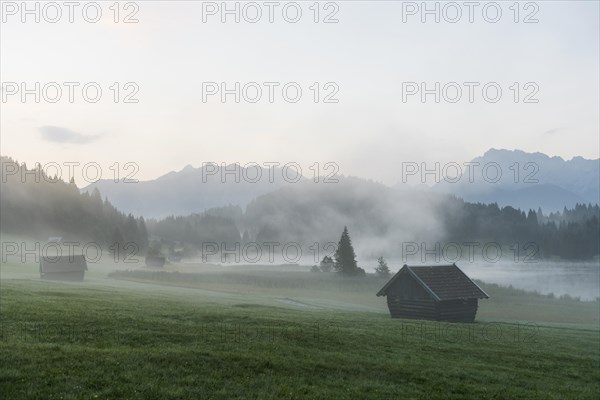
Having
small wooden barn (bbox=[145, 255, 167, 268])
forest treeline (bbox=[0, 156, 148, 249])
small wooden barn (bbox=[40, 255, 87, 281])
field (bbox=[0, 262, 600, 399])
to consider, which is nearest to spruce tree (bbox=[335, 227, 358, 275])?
small wooden barn (bbox=[40, 255, 87, 281])

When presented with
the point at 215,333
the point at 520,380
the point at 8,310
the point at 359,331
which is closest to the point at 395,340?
the point at 359,331

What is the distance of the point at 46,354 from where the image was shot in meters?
18.9

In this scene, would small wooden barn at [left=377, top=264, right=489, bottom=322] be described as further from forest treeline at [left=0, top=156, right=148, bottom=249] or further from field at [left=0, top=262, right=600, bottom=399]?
forest treeline at [left=0, top=156, right=148, bottom=249]

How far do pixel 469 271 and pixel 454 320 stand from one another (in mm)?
121933

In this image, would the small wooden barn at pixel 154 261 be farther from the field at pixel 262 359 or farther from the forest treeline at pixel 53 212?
the field at pixel 262 359

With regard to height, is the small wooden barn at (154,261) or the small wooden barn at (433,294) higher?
the small wooden barn at (433,294)

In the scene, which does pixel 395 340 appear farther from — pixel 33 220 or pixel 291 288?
pixel 33 220

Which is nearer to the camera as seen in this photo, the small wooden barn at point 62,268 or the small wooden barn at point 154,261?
the small wooden barn at point 62,268

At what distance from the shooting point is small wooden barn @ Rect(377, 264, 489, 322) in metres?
50.1

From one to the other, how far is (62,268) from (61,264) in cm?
80

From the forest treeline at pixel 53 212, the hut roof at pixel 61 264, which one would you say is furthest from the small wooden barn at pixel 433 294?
the forest treeline at pixel 53 212

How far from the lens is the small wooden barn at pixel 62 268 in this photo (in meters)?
94.7

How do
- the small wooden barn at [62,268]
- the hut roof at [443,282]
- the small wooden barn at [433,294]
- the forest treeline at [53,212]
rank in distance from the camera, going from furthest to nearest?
1. the forest treeline at [53,212]
2. the small wooden barn at [62,268]
3. the hut roof at [443,282]
4. the small wooden barn at [433,294]

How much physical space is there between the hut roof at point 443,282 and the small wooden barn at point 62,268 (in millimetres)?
67164
